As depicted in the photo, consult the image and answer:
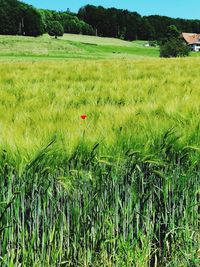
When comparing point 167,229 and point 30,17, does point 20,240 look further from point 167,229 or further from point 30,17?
point 30,17

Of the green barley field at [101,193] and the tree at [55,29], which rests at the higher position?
the tree at [55,29]

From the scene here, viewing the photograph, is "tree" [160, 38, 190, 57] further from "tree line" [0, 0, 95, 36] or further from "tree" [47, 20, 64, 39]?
"tree" [47, 20, 64, 39]

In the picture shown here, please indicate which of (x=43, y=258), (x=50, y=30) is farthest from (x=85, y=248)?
(x=50, y=30)

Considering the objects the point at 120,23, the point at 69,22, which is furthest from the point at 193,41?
the point at 69,22

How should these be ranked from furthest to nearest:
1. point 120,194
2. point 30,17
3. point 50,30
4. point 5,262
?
point 50,30 < point 30,17 < point 120,194 < point 5,262

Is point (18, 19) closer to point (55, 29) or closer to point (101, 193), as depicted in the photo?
point (55, 29)

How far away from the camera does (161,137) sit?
7.33ft

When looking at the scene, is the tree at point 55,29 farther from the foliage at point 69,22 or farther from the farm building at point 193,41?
the farm building at point 193,41

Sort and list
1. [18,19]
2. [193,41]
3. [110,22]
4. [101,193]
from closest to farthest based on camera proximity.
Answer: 1. [101,193]
2. [18,19]
3. [110,22]
4. [193,41]

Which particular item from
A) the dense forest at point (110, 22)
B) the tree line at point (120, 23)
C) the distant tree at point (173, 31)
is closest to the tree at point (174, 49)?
the distant tree at point (173, 31)

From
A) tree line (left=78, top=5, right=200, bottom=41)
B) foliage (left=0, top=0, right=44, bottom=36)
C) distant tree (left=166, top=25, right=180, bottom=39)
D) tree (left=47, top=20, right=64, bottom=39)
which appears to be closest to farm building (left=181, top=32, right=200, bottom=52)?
tree line (left=78, top=5, right=200, bottom=41)

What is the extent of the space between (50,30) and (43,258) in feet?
268

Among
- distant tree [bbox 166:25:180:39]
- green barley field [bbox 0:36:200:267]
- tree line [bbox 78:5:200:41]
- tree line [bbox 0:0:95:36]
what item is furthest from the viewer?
tree line [bbox 78:5:200:41]

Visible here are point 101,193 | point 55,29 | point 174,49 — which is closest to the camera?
point 101,193
